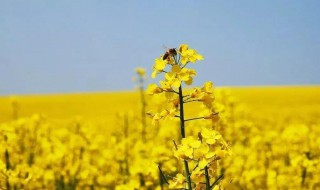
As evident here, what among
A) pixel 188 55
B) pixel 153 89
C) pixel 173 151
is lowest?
pixel 173 151

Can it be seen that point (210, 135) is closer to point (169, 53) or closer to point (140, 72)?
point (169, 53)

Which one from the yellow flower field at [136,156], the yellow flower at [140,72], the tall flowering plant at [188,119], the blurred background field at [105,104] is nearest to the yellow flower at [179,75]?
the tall flowering plant at [188,119]

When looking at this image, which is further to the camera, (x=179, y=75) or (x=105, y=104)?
(x=105, y=104)

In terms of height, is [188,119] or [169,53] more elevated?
[169,53]

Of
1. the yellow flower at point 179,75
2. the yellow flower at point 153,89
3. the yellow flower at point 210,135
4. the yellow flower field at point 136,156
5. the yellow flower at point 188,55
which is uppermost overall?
the yellow flower at point 188,55

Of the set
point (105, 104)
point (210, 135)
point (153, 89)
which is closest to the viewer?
point (210, 135)

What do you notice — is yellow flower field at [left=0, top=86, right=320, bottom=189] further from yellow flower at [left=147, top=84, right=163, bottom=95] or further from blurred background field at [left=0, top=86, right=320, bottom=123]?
blurred background field at [left=0, top=86, right=320, bottom=123]

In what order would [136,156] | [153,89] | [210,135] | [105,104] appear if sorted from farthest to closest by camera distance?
[105,104], [136,156], [153,89], [210,135]

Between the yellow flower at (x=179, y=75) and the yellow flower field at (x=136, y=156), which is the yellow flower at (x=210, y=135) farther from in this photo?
the yellow flower field at (x=136, y=156)

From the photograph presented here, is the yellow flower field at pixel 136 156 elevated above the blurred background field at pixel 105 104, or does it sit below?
below

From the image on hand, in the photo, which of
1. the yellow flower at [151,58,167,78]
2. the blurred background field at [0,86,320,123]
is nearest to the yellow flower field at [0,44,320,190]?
the yellow flower at [151,58,167,78]

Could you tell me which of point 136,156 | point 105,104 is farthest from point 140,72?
point 105,104
